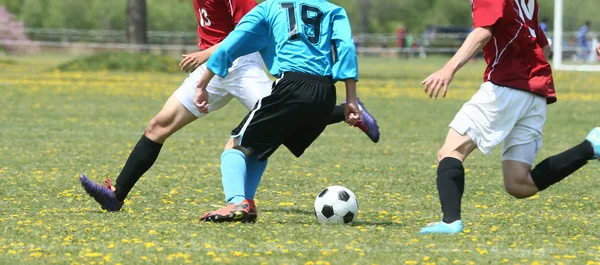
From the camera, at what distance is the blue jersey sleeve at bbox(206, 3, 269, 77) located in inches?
249

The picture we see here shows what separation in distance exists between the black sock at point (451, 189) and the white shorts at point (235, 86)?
148 centimetres

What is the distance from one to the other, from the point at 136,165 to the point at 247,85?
947 mm

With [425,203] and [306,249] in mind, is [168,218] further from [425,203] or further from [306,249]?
[425,203]

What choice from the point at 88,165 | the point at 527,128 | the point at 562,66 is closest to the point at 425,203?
the point at 527,128

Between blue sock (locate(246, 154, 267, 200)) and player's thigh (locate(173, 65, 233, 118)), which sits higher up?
player's thigh (locate(173, 65, 233, 118))

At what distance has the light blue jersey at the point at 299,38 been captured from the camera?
20.8ft

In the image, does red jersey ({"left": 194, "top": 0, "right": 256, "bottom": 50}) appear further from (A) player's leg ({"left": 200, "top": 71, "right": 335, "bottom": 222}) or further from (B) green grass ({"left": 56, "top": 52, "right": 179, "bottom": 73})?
(B) green grass ({"left": 56, "top": 52, "right": 179, "bottom": 73})

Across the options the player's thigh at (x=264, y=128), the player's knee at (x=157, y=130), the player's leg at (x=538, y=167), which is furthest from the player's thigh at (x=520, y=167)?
the player's knee at (x=157, y=130)

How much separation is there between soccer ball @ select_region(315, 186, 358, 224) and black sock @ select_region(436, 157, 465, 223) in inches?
30.3

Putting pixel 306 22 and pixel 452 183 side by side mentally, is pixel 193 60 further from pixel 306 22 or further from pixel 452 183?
pixel 452 183

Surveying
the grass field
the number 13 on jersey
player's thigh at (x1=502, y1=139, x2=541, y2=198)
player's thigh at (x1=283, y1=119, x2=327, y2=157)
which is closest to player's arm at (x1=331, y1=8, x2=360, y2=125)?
the number 13 on jersey

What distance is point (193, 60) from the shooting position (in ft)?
22.1

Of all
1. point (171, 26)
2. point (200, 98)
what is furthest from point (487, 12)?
point (171, 26)

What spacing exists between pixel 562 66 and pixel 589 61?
537 centimetres
